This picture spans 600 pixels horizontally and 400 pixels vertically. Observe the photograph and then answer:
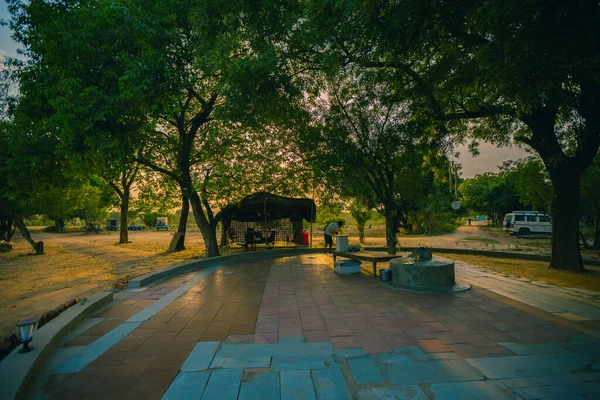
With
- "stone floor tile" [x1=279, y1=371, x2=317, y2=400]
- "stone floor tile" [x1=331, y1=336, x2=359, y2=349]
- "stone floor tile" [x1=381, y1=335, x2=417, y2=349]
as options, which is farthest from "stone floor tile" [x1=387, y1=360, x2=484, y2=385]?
"stone floor tile" [x1=279, y1=371, x2=317, y2=400]

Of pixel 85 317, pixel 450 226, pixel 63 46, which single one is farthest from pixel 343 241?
pixel 450 226

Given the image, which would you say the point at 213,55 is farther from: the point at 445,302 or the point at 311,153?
the point at 445,302

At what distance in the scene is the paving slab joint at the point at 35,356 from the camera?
2.46 metres

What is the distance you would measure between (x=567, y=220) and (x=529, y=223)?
15.0m

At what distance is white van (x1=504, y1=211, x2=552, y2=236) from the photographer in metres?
21.1

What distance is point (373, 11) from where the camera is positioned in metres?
4.73

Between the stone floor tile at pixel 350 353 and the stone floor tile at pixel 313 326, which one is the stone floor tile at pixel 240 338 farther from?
the stone floor tile at pixel 350 353

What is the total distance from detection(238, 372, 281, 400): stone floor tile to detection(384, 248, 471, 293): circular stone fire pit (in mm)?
4256

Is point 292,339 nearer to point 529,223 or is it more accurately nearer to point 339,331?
point 339,331

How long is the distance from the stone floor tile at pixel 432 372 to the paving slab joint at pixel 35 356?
3283 mm

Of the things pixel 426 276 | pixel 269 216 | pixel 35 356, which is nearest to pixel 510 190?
pixel 269 216

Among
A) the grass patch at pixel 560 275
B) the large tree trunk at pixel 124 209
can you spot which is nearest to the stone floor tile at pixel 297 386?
the grass patch at pixel 560 275

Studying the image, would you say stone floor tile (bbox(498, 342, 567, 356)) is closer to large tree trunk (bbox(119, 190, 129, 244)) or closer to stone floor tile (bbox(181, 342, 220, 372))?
stone floor tile (bbox(181, 342, 220, 372))

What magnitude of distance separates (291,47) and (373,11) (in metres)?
3.96
